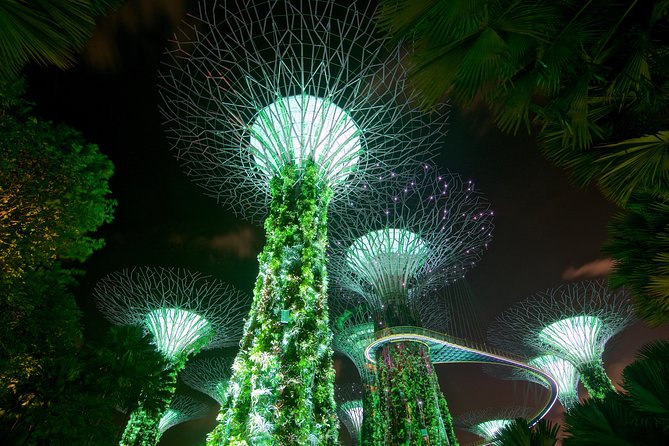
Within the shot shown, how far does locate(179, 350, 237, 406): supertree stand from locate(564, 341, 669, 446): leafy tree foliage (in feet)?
101

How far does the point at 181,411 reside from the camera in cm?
3738

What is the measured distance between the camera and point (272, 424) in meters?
6.98

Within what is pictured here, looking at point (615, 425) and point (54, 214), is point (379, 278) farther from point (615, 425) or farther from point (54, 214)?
point (615, 425)

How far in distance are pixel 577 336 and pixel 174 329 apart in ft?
92.8

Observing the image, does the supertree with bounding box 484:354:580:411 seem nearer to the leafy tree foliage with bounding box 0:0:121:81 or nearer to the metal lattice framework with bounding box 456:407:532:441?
the metal lattice framework with bounding box 456:407:532:441

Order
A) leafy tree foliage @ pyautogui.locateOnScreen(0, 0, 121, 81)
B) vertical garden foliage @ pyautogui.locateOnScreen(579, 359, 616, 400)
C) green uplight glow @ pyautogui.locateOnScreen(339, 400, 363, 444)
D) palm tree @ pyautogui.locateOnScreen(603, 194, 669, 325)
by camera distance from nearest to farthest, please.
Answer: leafy tree foliage @ pyautogui.locateOnScreen(0, 0, 121, 81)
palm tree @ pyautogui.locateOnScreen(603, 194, 669, 325)
vertical garden foliage @ pyautogui.locateOnScreen(579, 359, 616, 400)
green uplight glow @ pyautogui.locateOnScreen(339, 400, 363, 444)

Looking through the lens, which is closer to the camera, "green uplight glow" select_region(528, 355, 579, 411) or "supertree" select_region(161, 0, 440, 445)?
"supertree" select_region(161, 0, 440, 445)

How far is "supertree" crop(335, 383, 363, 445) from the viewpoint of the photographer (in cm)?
4066

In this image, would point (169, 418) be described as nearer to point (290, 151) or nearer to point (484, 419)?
point (290, 151)

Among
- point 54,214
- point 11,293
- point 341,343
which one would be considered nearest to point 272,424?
point 11,293

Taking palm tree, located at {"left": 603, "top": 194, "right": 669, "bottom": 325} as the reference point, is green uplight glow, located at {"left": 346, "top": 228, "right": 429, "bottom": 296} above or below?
above

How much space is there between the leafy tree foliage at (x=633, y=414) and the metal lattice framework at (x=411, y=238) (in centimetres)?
1629

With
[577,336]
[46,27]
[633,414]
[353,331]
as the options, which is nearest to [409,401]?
[353,331]

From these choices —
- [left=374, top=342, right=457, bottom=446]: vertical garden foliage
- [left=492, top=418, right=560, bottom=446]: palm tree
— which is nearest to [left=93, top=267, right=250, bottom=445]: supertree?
[left=374, top=342, right=457, bottom=446]: vertical garden foliage
